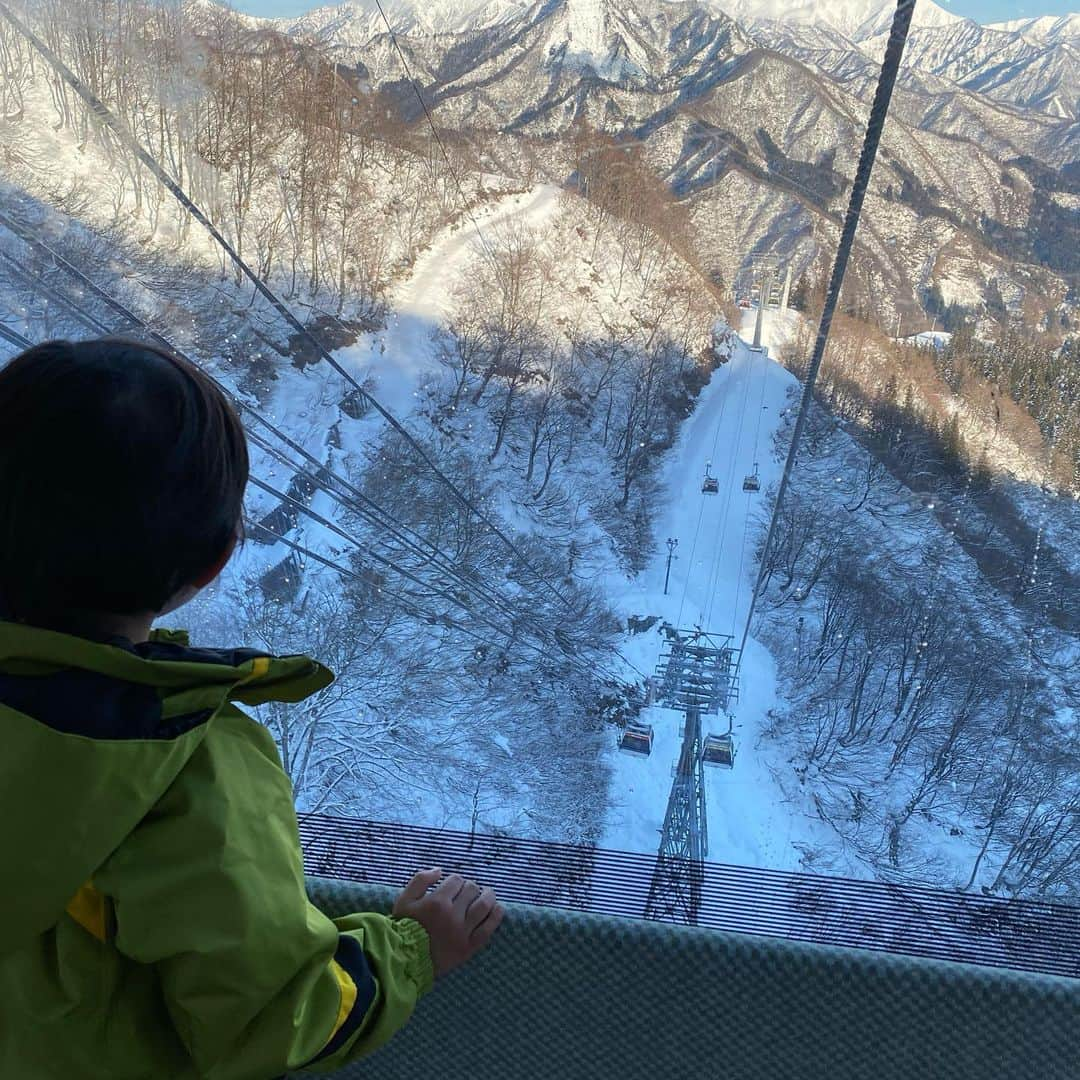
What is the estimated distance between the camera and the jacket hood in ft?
1.27

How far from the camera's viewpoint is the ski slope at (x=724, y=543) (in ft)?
9.13

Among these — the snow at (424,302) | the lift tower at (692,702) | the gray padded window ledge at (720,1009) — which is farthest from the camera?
the snow at (424,302)

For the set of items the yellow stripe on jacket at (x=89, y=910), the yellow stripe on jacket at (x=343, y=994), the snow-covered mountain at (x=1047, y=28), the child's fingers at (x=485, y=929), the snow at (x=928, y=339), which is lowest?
the yellow stripe on jacket at (x=343, y=994)

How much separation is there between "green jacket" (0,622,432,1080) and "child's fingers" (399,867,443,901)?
0.69 ft

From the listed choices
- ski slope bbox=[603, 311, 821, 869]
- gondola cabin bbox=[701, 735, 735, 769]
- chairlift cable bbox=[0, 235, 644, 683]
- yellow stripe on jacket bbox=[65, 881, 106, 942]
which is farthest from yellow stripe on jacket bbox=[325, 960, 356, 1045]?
gondola cabin bbox=[701, 735, 735, 769]

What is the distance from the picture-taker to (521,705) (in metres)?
2.91

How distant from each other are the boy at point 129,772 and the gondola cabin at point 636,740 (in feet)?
7.81

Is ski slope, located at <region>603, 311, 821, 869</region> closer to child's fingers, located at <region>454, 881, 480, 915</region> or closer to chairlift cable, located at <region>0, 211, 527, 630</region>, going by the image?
chairlift cable, located at <region>0, 211, 527, 630</region>

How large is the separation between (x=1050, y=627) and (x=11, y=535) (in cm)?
316

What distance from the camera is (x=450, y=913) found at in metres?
0.67

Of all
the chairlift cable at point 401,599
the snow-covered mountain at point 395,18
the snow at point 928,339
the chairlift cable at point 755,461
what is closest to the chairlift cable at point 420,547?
the chairlift cable at point 401,599

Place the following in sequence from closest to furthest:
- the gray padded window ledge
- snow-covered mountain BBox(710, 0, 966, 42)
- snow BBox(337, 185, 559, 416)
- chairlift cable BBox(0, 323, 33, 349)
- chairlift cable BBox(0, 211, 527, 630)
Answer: the gray padded window ledge → chairlift cable BBox(0, 323, 33, 349) → snow-covered mountain BBox(710, 0, 966, 42) → chairlift cable BBox(0, 211, 527, 630) → snow BBox(337, 185, 559, 416)

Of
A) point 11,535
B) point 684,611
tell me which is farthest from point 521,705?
point 11,535

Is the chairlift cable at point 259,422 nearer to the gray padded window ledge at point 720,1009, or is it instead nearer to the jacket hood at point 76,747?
the gray padded window ledge at point 720,1009
